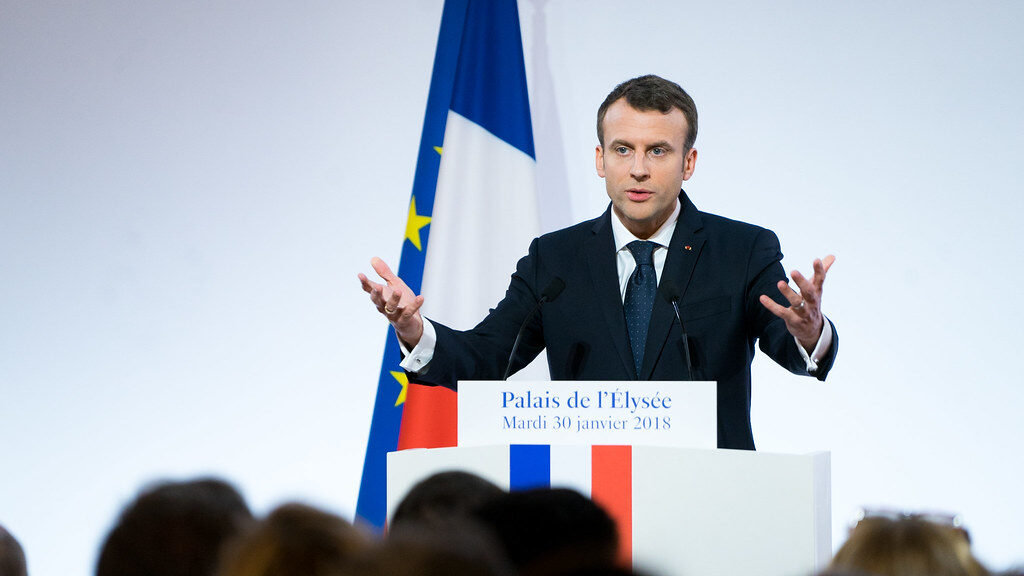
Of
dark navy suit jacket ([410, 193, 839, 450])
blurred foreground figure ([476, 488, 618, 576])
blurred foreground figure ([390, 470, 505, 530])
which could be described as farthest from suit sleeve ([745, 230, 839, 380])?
blurred foreground figure ([476, 488, 618, 576])

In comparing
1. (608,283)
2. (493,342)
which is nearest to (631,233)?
(608,283)

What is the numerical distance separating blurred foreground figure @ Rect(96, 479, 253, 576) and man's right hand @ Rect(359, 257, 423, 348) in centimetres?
122

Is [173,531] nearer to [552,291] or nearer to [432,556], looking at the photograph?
[432,556]

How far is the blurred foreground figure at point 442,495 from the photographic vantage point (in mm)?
1446

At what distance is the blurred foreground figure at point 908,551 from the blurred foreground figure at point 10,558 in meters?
1.01

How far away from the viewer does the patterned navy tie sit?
9.78ft

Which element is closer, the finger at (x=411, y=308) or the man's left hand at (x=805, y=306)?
the man's left hand at (x=805, y=306)

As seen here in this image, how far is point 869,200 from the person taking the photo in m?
4.34

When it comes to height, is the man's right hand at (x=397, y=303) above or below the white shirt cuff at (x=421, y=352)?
above

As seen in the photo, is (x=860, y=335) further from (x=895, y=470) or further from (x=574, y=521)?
(x=574, y=521)

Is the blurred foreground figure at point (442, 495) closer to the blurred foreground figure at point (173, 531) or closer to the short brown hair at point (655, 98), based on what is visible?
the blurred foreground figure at point (173, 531)

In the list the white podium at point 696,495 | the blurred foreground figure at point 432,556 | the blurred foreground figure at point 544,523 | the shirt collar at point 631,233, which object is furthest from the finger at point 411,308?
the blurred foreground figure at point 432,556

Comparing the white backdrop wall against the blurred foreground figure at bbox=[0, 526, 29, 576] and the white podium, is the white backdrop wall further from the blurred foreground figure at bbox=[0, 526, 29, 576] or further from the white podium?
the blurred foreground figure at bbox=[0, 526, 29, 576]

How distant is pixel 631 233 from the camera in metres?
3.27
